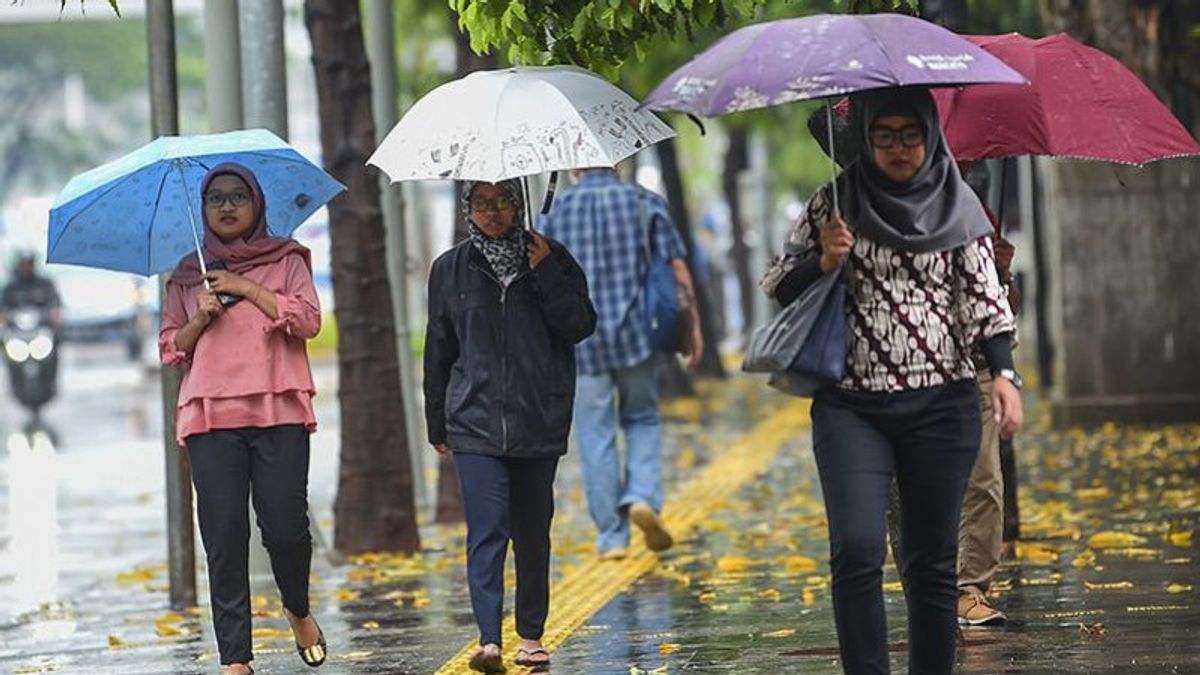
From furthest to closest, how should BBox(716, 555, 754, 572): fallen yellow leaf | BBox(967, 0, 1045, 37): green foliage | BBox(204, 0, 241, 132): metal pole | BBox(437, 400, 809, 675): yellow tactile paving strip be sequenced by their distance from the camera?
BBox(967, 0, 1045, 37): green foliage, BBox(204, 0, 241, 132): metal pole, BBox(716, 555, 754, 572): fallen yellow leaf, BBox(437, 400, 809, 675): yellow tactile paving strip

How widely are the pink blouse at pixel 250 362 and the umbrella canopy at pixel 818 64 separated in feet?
6.94

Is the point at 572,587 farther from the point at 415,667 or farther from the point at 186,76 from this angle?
the point at 186,76

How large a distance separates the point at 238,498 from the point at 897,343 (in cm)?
259

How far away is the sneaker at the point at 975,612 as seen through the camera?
31.7 ft

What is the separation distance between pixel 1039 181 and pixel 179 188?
70.0ft

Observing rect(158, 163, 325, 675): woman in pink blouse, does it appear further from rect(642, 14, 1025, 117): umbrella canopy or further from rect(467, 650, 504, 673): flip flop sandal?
rect(642, 14, 1025, 117): umbrella canopy

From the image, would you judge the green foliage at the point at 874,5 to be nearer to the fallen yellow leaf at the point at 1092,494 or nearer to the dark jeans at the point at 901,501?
the dark jeans at the point at 901,501

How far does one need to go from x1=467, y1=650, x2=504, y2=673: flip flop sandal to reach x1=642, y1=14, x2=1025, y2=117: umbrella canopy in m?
2.46

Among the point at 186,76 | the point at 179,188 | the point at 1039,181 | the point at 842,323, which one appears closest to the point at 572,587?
the point at 179,188

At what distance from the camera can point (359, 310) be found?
14.1 m

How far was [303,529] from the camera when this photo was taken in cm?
912

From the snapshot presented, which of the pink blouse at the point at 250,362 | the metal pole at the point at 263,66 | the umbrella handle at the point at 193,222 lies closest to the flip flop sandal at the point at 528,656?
the pink blouse at the point at 250,362

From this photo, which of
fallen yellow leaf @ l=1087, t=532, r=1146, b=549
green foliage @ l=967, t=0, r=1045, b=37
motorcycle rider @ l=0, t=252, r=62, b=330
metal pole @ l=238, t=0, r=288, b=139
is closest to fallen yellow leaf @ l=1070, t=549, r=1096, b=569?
fallen yellow leaf @ l=1087, t=532, r=1146, b=549

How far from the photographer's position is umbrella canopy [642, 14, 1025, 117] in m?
6.87
